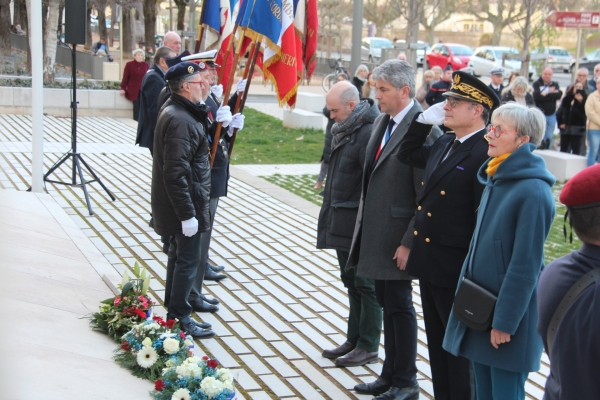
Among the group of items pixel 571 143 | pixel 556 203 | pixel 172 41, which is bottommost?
pixel 556 203

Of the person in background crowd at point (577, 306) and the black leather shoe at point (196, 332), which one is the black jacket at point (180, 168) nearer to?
the black leather shoe at point (196, 332)

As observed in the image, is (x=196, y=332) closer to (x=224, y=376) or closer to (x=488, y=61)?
(x=224, y=376)

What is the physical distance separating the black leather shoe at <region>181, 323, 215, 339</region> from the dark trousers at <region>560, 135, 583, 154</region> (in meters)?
11.4

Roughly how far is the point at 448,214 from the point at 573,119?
470 inches

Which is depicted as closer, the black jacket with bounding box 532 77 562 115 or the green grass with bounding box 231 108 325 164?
the green grass with bounding box 231 108 325 164

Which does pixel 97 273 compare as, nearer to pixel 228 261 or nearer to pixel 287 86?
pixel 228 261

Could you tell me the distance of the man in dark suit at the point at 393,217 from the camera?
463 cm

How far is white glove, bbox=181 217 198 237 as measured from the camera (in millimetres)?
5316

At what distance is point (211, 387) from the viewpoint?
4062mm

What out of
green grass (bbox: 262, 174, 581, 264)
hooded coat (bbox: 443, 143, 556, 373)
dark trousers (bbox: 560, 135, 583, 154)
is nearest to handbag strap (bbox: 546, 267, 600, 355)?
hooded coat (bbox: 443, 143, 556, 373)

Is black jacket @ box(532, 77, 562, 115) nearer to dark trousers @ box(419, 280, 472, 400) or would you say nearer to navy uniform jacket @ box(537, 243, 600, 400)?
dark trousers @ box(419, 280, 472, 400)

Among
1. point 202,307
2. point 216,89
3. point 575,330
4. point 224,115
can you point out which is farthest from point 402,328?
point 216,89

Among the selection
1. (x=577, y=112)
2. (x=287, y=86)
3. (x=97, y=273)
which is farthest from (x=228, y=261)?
(x=577, y=112)

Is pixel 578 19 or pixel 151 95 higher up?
pixel 578 19
